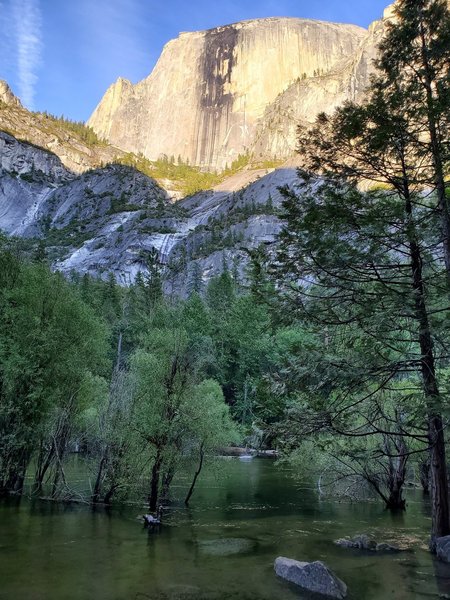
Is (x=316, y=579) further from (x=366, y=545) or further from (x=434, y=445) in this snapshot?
(x=366, y=545)

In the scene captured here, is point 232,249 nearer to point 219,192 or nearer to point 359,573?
point 219,192

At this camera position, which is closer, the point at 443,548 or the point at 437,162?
the point at 437,162

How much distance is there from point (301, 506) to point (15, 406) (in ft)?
48.6

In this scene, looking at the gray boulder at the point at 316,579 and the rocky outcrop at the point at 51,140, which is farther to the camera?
the rocky outcrop at the point at 51,140

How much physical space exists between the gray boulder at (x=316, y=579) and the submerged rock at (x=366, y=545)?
170 inches

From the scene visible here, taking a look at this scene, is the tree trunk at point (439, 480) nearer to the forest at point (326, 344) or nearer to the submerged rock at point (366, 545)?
the forest at point (326, 344)

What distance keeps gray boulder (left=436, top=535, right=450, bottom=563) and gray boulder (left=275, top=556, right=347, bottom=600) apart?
2.78 meters

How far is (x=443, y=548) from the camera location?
39.3 ft

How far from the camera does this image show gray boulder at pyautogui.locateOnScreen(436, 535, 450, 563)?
11.7 m

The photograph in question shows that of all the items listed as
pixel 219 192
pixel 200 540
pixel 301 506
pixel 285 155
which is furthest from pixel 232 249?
pixel 200 540

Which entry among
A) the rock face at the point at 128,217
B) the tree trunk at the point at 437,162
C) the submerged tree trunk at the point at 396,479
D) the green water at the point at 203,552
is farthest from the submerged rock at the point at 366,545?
the rock face at the point at 128,217

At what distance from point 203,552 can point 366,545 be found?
547cm

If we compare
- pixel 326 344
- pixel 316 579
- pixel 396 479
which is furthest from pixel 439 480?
pixel 396 479

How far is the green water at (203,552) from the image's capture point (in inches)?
438
